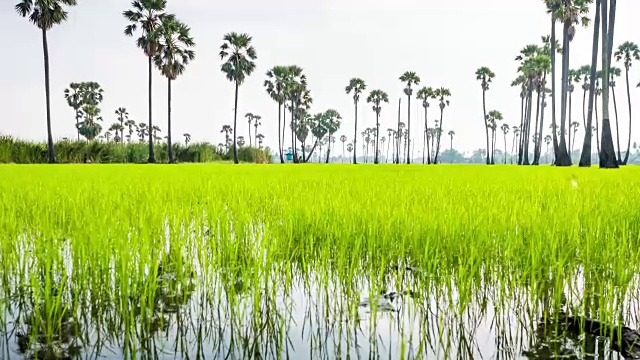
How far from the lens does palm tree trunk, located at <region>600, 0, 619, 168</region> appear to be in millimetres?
22909

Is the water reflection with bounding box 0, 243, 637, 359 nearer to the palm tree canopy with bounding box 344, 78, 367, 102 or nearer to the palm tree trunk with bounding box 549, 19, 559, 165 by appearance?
the palm tree trunk with bounding box 549, 19, 559, 165

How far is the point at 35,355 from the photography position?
1.80 metres

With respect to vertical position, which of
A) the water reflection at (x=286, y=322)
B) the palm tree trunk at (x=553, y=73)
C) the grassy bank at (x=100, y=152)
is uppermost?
the palm tree trunk at (x=553, y=73)

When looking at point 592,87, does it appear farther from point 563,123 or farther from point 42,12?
point 42,12

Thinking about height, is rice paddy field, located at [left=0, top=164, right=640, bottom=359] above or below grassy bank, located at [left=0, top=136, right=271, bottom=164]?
below

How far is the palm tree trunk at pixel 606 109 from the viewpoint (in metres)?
22.9

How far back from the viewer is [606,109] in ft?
79.2

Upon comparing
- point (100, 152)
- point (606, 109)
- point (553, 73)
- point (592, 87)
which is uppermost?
point (553, 73)

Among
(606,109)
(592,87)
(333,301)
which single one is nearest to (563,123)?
(592,87)

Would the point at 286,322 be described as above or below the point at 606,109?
below

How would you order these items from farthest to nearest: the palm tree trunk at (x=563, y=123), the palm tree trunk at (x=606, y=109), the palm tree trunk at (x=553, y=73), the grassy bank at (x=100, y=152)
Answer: the palm tree trunk at (x=553, y=73) < the palm tree trunk at (x=563, y=123) < the grassy bank at (x=100, y=152) < the palm tree trunk at (x=606, y=109)

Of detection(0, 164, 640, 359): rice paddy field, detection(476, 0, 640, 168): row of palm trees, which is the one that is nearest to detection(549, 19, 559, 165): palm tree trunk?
detection(476, 0, 640, 168): row of palm trees

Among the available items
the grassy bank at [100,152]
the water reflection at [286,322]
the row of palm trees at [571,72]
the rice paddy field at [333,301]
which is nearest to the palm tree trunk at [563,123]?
the row of palm trees at [571,72]

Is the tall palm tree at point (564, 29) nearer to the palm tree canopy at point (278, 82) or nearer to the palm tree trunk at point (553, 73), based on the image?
the palm tree trunk at point (553, 73)
